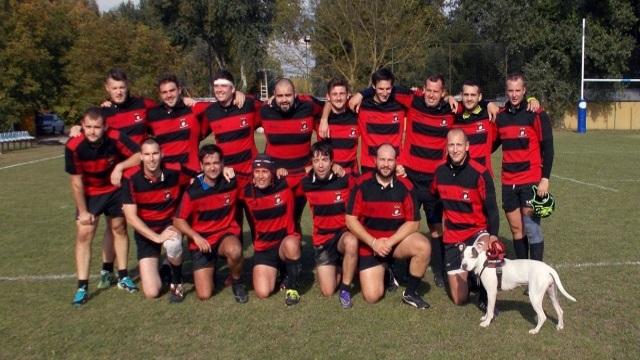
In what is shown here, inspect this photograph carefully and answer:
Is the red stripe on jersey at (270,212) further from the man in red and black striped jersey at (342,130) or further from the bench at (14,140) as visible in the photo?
the bench at (14,140)

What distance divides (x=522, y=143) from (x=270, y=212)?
2.34 metres

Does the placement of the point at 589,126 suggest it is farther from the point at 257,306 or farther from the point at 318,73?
the point at 257,306

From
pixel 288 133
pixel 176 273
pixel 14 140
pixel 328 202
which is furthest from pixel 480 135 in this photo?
pixel 14 140

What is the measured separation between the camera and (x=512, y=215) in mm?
5461

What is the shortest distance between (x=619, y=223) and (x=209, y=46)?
4249 cm

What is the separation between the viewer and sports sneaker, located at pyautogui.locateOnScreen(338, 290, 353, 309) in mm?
4895

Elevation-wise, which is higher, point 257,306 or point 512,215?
point 512,215

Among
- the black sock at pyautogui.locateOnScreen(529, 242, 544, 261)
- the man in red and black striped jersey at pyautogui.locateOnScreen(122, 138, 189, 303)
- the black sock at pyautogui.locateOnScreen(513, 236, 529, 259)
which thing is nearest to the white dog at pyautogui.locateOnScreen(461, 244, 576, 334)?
the black sock at pyautogui.locateOnScreen(529, 242, 544, 261)

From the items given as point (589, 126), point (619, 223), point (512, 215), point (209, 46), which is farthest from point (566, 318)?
point (209, 46)

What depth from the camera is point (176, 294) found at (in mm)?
5145

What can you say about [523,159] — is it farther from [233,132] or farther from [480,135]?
[233,132]

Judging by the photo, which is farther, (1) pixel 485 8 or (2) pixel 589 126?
(1) pixel 485 8

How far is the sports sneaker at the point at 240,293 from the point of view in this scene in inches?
199

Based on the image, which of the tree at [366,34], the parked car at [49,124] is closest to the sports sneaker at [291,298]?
the tree at [366,34]
